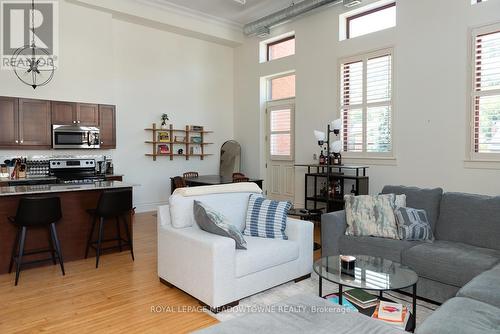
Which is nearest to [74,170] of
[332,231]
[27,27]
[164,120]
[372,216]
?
[164,120]

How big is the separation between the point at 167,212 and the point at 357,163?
3.92 meters

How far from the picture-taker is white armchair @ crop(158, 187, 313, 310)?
280 centimetres

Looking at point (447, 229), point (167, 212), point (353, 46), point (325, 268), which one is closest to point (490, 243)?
point (447, 229)

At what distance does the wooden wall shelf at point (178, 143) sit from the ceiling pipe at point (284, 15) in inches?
101

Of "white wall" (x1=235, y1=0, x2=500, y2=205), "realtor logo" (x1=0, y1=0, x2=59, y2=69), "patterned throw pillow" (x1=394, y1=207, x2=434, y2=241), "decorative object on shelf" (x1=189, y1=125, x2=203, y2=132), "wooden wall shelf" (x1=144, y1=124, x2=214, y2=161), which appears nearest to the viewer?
"patterned throw pillow" (x1=394, y1=207, x2=434, y2=241)

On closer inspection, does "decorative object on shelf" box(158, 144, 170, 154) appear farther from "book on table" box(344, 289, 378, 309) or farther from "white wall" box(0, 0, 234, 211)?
"book on table" box(344, 289, 378, 309)

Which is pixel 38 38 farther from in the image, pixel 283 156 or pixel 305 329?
pixel 305 329

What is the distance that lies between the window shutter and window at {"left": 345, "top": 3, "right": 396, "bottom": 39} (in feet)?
4.82

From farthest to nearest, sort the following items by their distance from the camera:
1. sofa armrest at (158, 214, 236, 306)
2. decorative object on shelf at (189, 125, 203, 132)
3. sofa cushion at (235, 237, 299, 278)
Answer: decorative object on shelf at (189, 125, 203, 132), sofa cushion at (235, 237, 299, 278), sofa armrest at (158, 214, 236, 306)

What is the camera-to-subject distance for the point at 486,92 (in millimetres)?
4719

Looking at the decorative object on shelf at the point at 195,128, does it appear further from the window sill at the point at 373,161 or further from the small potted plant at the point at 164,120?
the window sill at the point at 373,161

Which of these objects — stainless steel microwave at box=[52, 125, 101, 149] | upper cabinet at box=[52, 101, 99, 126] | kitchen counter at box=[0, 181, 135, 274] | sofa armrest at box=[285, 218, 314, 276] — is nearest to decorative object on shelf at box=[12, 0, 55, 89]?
upper cabinet at box=[52, 101, 99, 126]

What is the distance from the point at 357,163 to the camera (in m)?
6.21

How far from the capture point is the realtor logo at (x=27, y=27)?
5.80 meters
